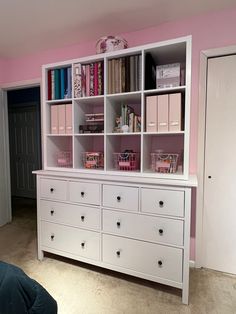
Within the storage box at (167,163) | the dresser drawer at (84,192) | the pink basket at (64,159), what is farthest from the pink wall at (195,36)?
the pink basket at (64,159)

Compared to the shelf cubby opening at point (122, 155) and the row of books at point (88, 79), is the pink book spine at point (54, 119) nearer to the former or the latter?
the row of books at point (88, 79)

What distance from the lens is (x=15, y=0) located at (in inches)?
64.2

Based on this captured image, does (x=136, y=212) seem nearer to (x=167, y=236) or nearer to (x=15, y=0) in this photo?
(x=167, y=236)

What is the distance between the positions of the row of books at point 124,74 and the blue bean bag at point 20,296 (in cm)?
148

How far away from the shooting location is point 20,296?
801mm

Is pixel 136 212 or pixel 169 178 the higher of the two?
pixel 169 178

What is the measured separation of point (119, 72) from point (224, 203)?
60.3 inches

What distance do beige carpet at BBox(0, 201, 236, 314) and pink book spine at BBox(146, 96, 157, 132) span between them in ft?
4.38

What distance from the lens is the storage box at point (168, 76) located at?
1.62 m

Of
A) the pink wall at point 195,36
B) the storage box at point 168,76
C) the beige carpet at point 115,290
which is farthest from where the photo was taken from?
the pink wall at point 195,36

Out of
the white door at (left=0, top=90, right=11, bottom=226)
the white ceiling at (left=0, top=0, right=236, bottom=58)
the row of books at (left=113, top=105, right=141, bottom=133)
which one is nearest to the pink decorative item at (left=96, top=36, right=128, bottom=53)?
the white ceiling at (left=0, top=0, right=236, bottom=58)

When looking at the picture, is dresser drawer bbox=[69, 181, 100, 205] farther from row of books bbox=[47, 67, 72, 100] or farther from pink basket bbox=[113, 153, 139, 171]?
row of books bbox=[47, 67, 72, 100]

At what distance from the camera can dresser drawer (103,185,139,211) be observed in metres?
1.66

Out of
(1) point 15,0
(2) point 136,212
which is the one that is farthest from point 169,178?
(1) point 15,0
